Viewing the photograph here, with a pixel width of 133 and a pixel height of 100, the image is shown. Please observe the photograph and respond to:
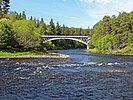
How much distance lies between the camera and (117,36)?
481ft

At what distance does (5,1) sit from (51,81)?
121333 millimetres

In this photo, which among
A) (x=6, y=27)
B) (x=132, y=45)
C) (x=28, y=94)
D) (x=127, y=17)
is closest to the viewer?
(x=28, y=94)

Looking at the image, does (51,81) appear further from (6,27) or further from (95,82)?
(6,27)

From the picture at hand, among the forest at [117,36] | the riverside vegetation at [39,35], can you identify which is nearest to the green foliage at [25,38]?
the riverside vegetation at [39,35]

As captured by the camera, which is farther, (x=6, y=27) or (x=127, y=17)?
(x=127, y=17)

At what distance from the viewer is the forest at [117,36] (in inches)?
5650

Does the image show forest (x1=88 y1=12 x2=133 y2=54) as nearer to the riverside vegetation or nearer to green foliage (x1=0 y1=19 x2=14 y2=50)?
the riverside vegetation

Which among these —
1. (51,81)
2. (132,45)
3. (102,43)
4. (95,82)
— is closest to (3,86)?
(51,81)

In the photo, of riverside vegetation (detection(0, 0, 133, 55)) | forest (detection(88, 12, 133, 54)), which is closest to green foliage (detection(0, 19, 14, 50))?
riverside vegetation (detection(0, 0, 133, 55))

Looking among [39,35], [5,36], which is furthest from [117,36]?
[5,36]

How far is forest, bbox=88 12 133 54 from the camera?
471 ft

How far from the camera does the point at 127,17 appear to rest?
15488 cm

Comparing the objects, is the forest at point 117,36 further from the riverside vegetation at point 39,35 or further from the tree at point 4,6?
the tree at point 4,6

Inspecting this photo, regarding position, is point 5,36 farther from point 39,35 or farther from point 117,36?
point 117,36
